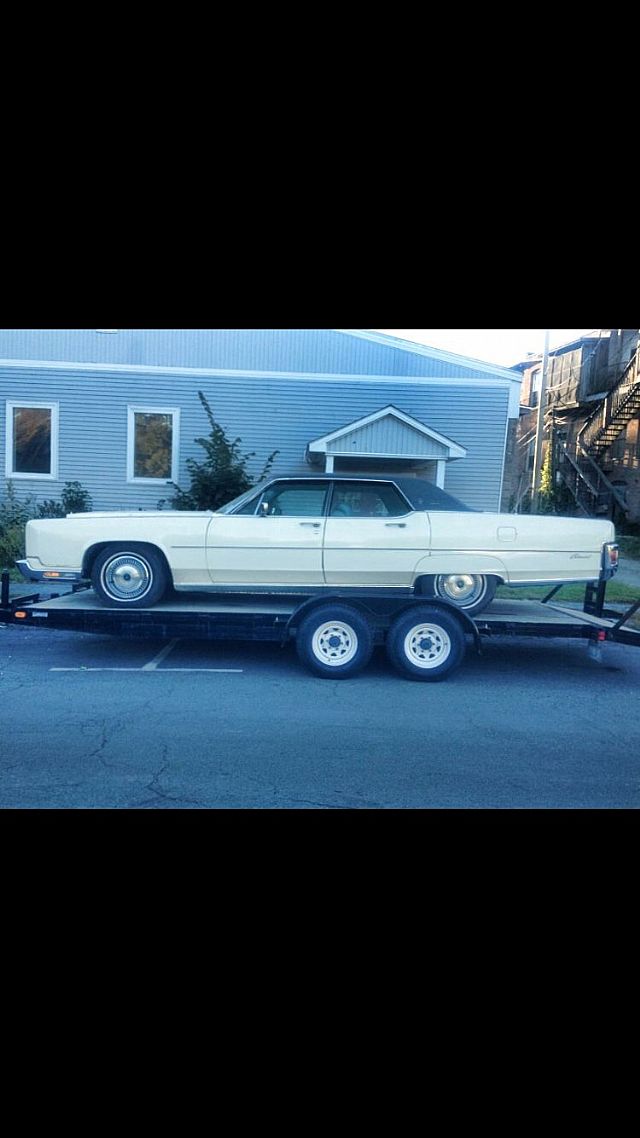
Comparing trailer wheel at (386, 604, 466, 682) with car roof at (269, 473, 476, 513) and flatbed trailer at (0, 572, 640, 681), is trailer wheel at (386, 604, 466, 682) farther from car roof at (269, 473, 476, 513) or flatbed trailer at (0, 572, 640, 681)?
car roof at (269, 473, 476, 513)

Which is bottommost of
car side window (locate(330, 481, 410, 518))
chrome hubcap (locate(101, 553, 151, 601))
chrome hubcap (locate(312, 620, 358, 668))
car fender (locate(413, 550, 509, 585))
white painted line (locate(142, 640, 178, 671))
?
white painted line (locate(142, 640, 178, 671))

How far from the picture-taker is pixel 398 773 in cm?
568

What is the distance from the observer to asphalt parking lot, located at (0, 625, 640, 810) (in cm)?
523

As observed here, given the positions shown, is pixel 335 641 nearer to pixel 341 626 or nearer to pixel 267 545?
pixel 341 626

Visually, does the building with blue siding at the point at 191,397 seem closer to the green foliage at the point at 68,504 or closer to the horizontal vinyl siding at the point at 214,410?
the horizontal vinyl siding at the point at 214,410

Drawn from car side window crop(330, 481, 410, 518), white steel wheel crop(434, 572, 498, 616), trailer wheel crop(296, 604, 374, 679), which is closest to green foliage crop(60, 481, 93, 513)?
car side window crop(330, 481, 410, 518)

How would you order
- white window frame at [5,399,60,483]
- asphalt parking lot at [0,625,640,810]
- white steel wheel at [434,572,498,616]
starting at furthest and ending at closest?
white window frame at [5,399,60,483] < white steel wheel at [434,572,498,616] < asphalt parking lot at [0,625,640,810]

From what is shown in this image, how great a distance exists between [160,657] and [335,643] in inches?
79.1

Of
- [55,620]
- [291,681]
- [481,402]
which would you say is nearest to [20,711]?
[55,620]

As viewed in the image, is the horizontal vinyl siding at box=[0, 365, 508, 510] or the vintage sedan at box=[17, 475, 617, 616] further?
the horizontal vinyl siding at box=[0, 365, 508, 510]

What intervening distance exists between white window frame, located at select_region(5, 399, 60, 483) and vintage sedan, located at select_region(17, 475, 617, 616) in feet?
30.1

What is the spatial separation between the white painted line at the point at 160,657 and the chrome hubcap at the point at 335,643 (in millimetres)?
1653

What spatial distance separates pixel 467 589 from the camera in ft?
28.8
